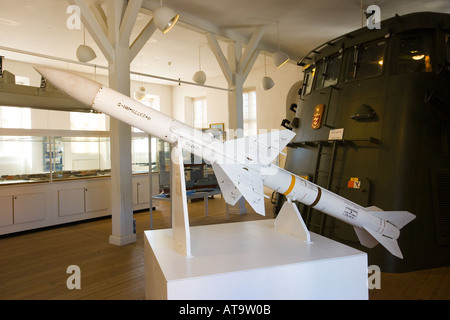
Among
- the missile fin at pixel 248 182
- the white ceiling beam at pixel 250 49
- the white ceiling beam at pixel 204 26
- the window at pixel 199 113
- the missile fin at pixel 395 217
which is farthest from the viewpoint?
the window at pixel 199 113

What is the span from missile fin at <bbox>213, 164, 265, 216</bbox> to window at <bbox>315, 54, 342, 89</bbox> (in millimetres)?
2845

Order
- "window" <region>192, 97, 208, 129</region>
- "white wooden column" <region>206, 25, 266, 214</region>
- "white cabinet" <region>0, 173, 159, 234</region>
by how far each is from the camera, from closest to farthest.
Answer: "white cabinet" <region>0, 173, 159, 234</region>
"white wooden column" <region>206, 25, 266, 214</region>
"window" <region>192, 97, 208, 129</region>

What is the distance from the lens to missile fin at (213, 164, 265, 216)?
9.77 ft

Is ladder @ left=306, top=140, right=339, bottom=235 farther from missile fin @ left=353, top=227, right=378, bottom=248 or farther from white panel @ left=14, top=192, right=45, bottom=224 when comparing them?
white panel @ left=14, top=192, right=45, bottom=224

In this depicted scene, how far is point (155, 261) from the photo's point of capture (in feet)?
8.69

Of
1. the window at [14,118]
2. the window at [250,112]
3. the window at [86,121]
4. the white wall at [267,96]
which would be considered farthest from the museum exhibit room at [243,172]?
the window at [250,112]

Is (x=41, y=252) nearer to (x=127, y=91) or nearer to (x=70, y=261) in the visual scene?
(x=70, y=261)

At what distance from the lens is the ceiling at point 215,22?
247 inches

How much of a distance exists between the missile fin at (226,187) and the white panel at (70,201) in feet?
15.5

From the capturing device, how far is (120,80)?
5.00m

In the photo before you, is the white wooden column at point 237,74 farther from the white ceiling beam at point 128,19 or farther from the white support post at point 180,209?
the white support post at point 180,209

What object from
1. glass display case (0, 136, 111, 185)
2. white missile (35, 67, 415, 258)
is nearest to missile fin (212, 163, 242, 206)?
white missile (35, 67, 415, 258)

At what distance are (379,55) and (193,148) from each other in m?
3.26

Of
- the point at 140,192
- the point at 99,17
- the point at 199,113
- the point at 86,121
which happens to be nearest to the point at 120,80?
the point at 99,17
